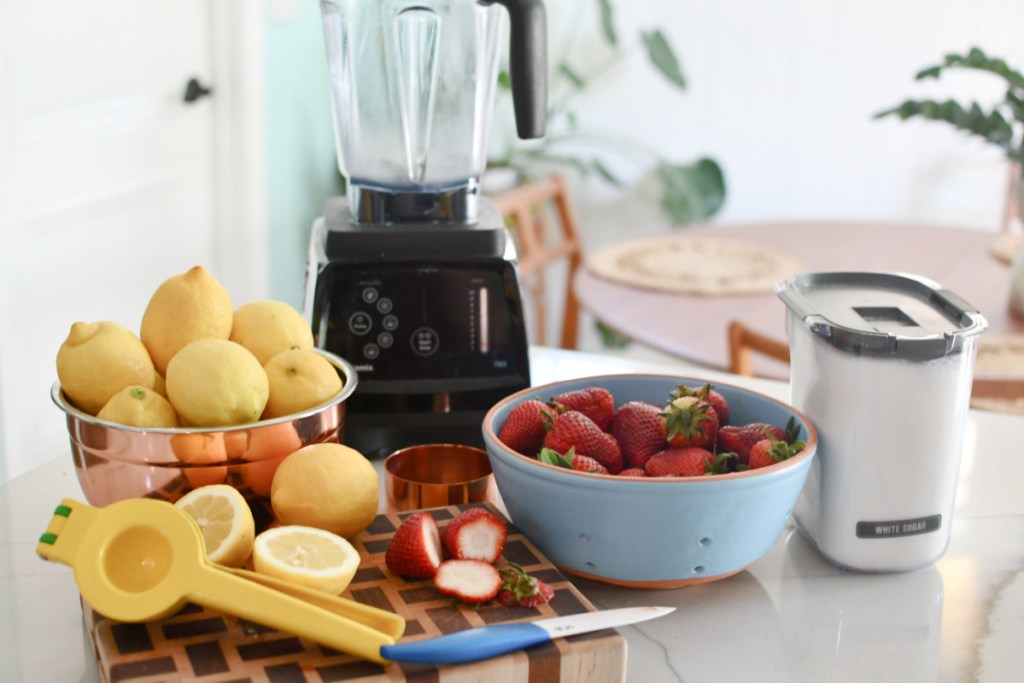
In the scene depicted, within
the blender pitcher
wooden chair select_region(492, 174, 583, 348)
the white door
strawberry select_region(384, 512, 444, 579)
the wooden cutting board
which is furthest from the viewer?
wooden chair select_region(492, 174, 583, 348)

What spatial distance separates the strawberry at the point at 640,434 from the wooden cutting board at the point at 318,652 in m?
0.15

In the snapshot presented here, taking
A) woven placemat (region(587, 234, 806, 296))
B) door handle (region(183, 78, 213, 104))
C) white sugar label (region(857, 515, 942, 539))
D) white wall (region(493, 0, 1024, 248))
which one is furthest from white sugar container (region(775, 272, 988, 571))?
white wall (region(493, 0, 1024, 248))

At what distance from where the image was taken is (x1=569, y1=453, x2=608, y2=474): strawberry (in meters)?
0.84

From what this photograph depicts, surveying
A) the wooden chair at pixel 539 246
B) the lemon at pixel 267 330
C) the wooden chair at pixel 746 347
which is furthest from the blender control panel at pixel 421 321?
the wooden chair at pixel 539 246

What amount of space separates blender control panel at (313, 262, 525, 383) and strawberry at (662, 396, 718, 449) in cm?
27

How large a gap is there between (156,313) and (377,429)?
264mm

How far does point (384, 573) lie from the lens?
0.82 metres

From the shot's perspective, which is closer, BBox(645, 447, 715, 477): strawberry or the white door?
BBox(645, 447, 715, 477): strawberry

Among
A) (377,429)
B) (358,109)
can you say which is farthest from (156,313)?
(358,109)

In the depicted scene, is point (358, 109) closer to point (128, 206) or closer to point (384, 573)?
point (384, 573)

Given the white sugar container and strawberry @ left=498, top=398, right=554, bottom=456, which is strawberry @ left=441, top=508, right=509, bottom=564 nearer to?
strawberry @ left=498, top=398, right=554, bottom=456

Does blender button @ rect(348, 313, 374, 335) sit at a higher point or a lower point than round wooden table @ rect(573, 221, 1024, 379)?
higher

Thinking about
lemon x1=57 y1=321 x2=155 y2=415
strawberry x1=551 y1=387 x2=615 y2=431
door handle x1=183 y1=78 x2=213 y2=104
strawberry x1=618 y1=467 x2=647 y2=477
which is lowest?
strawberry x1=618 y1=467 x2=647 y2=477

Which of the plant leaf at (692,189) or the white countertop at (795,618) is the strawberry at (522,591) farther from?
the plant leaf at (692,189)
